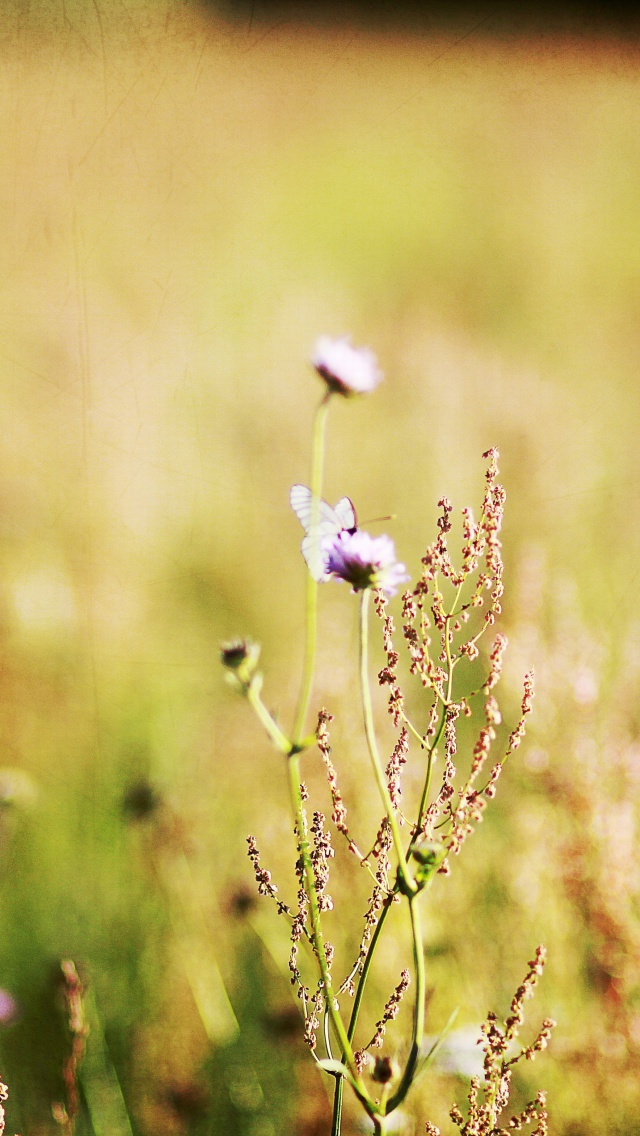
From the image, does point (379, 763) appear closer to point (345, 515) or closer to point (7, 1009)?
point (345, 515)

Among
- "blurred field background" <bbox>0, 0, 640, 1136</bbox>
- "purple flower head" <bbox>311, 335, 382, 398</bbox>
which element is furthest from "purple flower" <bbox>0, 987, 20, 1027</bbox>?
"purple flower head" <bbox>311, 335, 382, 398</bbox>

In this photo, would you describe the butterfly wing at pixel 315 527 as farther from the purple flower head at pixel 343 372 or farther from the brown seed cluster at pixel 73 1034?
the brown seed cluster at pixel 73 1034

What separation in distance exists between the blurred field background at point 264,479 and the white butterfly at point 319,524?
299 mm

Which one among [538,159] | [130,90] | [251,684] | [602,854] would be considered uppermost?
[538,159]

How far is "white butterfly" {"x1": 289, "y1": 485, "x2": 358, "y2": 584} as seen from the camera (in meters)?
0.46

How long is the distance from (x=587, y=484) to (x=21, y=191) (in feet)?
2.09

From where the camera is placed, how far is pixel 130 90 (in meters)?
0.76

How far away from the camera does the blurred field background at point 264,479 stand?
770mm

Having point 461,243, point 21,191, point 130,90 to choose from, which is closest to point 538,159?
point 461,243

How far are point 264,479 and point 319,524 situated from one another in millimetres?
344

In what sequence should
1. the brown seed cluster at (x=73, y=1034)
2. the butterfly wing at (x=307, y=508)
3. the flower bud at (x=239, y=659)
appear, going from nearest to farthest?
the flower bud at (x=239, y=659), the butterfly wing at (x=307, y=508), the brown seed cluster at (x=73, y=1034)

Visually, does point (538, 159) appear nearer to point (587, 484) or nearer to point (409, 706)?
point (587, 484)

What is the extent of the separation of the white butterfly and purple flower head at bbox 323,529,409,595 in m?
0.01

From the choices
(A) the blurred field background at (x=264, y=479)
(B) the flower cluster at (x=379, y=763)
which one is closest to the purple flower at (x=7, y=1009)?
(A) the blurred field background at (x=264, y=479)
